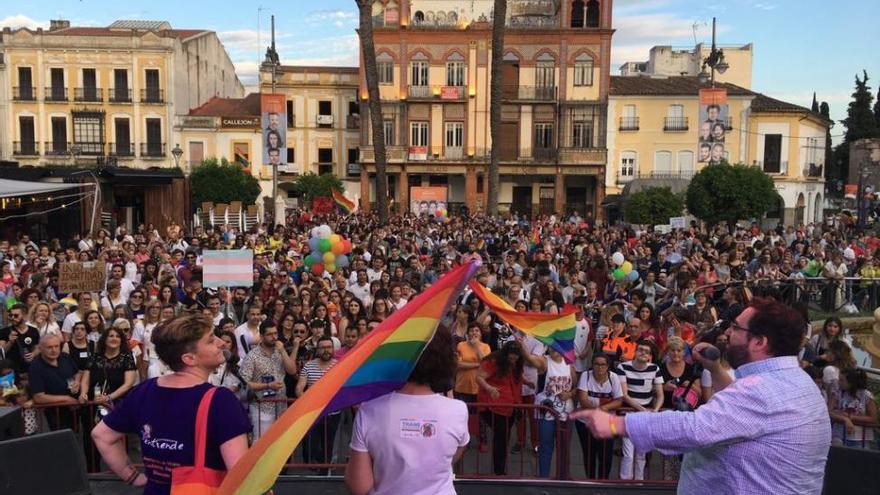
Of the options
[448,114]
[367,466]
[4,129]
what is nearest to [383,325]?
[367,466]

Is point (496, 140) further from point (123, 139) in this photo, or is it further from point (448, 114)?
point (123, 139)

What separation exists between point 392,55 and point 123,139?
1578 centimetres

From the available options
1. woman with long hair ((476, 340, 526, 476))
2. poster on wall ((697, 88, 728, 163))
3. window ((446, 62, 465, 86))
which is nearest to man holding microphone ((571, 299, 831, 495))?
woman with long hair ((476, 340, 526, 476))

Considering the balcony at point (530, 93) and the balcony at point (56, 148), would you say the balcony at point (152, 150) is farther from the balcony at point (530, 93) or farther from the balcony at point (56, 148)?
the balcony at point (530, 93)

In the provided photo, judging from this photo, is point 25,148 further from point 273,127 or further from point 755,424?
point 755,424

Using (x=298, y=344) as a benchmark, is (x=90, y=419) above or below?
below

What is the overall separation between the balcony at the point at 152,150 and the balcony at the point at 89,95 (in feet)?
11.1

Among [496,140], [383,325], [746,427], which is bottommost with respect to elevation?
[746,427]

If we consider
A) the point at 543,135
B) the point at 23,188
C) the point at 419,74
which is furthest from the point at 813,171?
the point at 23,188

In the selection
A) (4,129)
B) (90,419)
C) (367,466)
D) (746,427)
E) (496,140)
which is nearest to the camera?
(746,427)

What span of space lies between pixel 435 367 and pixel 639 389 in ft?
12.7

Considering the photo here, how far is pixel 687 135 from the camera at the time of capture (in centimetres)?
4269

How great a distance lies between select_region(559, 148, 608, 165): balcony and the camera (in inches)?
1662

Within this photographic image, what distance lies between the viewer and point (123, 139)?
1679 inches
